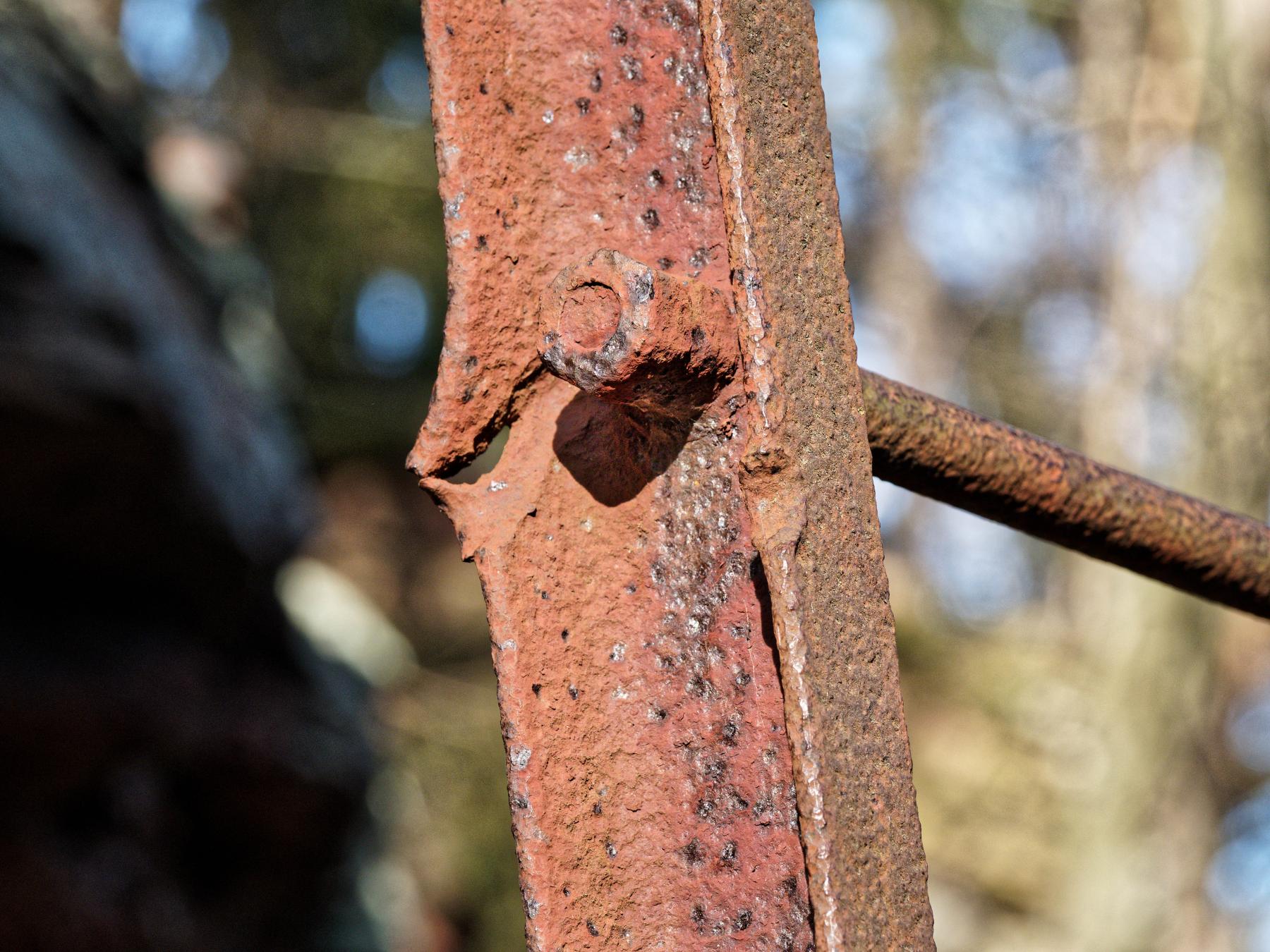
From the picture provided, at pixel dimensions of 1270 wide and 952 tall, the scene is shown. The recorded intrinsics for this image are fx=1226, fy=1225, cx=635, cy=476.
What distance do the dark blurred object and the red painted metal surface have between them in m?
3.18

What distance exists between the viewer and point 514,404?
40.4 inches

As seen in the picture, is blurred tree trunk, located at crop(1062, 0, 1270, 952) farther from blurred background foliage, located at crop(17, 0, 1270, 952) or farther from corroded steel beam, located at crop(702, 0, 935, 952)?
corroded steel beam, located at crop(702, 0, 935, 952)

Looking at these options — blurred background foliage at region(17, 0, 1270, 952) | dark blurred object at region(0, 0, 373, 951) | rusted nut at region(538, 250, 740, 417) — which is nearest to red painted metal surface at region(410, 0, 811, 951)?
rusted nut at region(538, 250, 740, 417)

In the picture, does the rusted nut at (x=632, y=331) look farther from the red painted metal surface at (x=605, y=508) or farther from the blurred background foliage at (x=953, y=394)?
the blurred background foliage at (x=953, y=394)

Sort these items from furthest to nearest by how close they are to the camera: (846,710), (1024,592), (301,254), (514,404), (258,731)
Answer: (1024,592) → (301,254) → (258,731) → (514,404) → (846,710)

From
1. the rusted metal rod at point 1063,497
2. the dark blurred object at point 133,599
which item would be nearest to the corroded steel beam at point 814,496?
the rusted metal rod at point 1063,497

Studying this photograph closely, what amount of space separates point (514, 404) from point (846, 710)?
0.42m

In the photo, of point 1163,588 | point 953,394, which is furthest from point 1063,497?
point 953,394

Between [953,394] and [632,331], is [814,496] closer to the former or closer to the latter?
[632,331]

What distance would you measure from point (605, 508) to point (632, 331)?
25cm

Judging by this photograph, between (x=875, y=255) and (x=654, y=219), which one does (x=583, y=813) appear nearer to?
(x=654, y=219)

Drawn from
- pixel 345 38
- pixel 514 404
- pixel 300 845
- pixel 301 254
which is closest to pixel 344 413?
pixel 301 254

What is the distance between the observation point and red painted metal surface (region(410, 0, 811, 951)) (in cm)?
89

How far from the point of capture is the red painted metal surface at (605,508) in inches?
34.9
